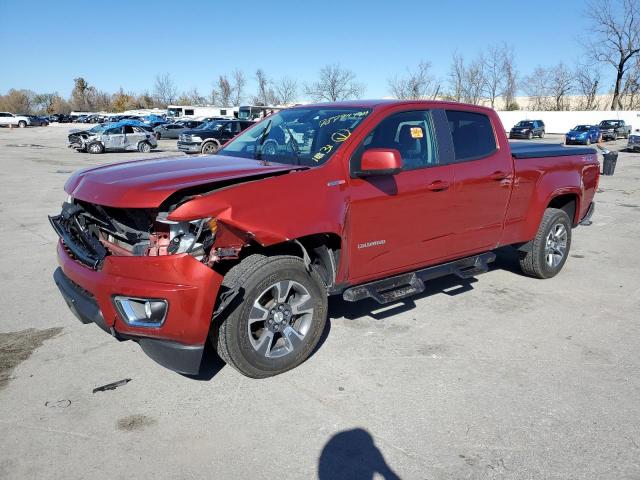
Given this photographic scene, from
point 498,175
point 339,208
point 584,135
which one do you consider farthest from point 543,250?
point 584,135

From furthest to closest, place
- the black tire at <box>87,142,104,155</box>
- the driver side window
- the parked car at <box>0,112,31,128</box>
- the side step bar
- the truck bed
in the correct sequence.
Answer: the parked car at <box>0,112,31,128</box> < the black tire at <box>87,142,104,155</box> < the truck bed < the driver side window < the side step bar

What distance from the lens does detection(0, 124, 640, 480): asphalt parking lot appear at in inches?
109

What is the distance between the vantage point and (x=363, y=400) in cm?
335

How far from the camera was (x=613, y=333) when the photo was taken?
4.48 metres

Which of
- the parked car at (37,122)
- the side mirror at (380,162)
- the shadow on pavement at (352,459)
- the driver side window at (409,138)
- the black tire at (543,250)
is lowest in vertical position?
the shadow on pavement at (352,459)

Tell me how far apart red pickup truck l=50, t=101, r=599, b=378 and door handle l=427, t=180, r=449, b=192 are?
1 cm

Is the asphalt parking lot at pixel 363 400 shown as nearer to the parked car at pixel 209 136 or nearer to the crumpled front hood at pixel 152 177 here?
the crumpled front hood at pixel 152 177

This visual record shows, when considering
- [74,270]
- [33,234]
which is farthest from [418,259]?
[33,234]

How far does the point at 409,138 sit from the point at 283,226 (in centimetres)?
163

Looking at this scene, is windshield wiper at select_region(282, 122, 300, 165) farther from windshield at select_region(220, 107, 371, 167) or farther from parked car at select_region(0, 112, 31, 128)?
parked car at select_region(0, 112, 31, 128)

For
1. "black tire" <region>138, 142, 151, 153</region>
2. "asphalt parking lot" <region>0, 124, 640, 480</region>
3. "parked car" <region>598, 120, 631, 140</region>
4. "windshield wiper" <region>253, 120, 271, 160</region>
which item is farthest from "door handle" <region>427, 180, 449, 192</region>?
"parked car" <region>598, 120, 631, 140</region>

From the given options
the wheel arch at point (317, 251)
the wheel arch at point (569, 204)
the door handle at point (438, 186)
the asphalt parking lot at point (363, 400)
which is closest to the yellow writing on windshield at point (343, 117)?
the door handle at point (438, 186)

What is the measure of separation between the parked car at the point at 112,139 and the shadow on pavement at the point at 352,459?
1028 inches

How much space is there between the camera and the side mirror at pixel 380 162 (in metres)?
3.62
